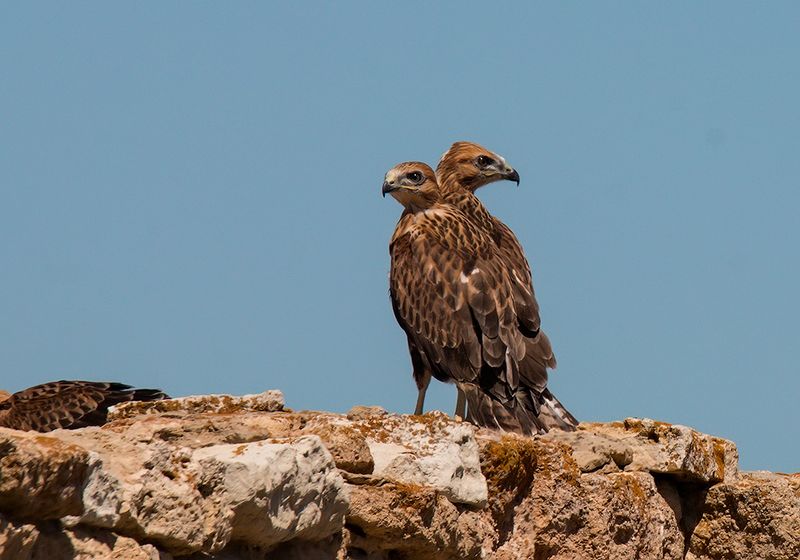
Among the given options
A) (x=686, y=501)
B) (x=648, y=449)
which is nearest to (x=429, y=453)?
(x=648, y=449)

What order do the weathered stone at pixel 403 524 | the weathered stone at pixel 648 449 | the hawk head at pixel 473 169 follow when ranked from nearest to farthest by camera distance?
the weathered stone at pixel 403 524
the weathered stone at pixel 648 449
the hawk head at pixel 473 169

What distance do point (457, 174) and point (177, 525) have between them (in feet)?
26.8

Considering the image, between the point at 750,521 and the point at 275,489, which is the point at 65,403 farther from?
the point at 275,489

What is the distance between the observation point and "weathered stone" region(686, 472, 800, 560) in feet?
25.6

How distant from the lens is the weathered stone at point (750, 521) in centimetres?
782

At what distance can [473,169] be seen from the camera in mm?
12492

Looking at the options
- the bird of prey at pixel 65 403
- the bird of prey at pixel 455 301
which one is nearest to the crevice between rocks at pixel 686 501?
the bird of prey at pixel 455 301

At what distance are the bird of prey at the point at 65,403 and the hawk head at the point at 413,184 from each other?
2244 mm

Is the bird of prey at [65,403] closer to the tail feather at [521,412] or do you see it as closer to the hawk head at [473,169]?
the tail feather at [521,412]

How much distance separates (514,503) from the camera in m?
6.58

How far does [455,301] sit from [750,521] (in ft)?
11.4

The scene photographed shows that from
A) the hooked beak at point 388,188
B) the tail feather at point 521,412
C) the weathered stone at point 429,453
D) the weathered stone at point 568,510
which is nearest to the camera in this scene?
the weathered stone at point 429,453

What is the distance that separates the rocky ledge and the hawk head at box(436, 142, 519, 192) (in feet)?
15.7

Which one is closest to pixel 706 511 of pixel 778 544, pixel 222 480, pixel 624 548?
pixel 778 544
